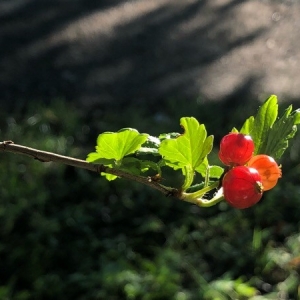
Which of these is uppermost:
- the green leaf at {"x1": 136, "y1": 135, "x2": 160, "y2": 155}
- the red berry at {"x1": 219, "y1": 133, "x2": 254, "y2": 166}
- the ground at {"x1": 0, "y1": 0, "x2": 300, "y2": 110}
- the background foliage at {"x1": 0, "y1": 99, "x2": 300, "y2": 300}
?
the ground at {"x1": 0, "y1": 0, "x2": 300, "y2": 110}

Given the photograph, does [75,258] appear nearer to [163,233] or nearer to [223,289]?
[163,233]

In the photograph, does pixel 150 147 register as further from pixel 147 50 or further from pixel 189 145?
pixel 147 50

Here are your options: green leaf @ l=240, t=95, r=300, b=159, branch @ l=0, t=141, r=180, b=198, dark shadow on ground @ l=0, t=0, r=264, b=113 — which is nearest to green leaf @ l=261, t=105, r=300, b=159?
green leaf @ l=240, t=95, r=300, b=159

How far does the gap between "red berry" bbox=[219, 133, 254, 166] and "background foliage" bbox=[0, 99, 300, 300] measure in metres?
1.51

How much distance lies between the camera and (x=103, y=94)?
3.32m

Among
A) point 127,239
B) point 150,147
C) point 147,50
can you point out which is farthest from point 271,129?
point 147,50

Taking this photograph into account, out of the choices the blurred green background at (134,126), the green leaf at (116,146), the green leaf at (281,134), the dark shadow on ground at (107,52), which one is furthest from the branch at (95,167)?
the dark shadow on ground at (107,52)

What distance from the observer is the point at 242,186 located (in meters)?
0.66

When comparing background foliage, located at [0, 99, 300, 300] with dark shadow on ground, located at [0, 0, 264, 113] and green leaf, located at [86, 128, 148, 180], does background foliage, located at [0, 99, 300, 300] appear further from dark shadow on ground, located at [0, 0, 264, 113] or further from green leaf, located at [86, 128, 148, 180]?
green leaf, located at [86, 128, 148, 180]

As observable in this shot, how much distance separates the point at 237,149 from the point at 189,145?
0.05 metres

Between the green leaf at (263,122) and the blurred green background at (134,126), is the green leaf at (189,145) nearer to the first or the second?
the green leaf at (263,122)

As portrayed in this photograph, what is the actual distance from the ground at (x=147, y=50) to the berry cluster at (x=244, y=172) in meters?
2.57

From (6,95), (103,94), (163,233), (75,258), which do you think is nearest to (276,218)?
(163,233)

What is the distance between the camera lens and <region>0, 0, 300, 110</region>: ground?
11.0 feet
